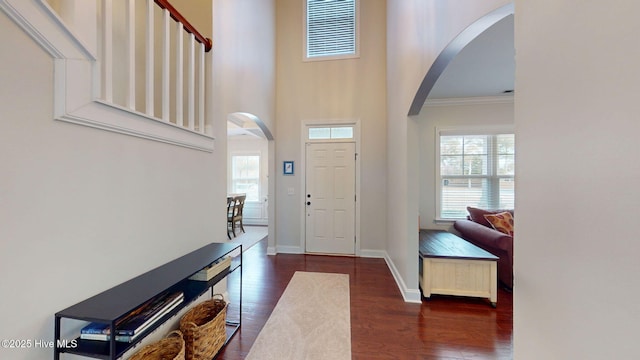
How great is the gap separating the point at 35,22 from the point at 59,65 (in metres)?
0.17

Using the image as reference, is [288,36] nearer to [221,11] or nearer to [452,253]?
[221,11]

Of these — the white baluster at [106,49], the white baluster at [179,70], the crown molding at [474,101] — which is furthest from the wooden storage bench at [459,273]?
the white baluster at [106,49]

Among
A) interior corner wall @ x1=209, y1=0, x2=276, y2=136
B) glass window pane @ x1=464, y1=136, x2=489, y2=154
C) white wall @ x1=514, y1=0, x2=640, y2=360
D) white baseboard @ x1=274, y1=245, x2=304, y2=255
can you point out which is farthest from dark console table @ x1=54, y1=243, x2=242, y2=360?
glass window pane @ x1=464, y1=136, x2=489, y2=154

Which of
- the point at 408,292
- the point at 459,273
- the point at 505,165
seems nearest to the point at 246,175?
the point at 408,292

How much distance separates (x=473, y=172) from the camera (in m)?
4.32

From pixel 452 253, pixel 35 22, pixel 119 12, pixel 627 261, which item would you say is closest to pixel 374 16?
pixel 119 12

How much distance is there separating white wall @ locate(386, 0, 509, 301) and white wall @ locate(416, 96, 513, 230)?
2.74ft

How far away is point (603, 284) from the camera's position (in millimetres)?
→ 573

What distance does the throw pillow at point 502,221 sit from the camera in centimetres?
354

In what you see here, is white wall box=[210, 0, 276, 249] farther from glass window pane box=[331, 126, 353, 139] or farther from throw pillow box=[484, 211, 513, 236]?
throw pillow box=[484, 211, 513, 236]

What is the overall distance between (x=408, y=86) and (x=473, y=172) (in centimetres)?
258

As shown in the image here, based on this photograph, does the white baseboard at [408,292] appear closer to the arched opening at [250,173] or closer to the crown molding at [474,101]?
the crown molding at [474,101]

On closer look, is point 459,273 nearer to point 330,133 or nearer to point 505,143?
point 505,143

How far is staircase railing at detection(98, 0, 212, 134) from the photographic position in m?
1.36
